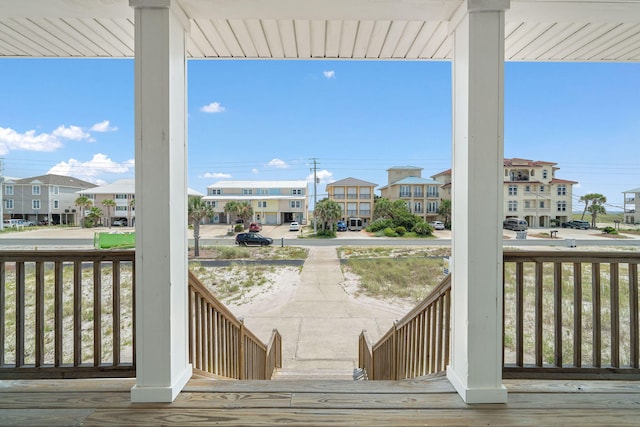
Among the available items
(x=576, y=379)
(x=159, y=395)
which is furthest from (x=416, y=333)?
(x=159, y=395)

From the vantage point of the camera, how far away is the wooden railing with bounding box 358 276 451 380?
64.3 inches

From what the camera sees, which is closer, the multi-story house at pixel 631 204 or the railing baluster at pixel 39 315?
the railing baluster at pixel 39 315

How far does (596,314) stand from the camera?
154 centimetres

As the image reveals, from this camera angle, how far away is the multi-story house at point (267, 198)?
13.2m

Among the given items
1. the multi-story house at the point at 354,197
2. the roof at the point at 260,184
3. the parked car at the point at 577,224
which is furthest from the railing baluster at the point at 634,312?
the roof at the point at 260,184

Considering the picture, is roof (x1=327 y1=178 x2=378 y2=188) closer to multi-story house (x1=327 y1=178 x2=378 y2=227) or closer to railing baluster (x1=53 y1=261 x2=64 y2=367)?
multi-story house (x1=327 y1=178 x2=378 y2=227)

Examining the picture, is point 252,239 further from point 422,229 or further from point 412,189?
point 422,229

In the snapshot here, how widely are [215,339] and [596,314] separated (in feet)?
7.10

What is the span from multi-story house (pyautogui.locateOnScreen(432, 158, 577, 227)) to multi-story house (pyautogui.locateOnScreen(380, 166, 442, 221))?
8.84ft

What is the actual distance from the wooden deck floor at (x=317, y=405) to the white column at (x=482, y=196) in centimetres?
14

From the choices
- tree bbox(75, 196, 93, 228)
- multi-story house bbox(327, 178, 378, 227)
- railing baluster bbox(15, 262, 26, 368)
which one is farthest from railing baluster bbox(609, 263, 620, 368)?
tree bbox(75, 196, 93, 228)

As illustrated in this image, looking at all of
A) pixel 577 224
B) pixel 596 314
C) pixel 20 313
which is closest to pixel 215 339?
pixel 20 313

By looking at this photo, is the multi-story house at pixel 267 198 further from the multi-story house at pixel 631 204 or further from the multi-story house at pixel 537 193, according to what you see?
the multi-story house at pixel 631 204

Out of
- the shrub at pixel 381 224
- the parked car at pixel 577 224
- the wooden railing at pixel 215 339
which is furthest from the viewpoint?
the shrub at pixel 381 224
